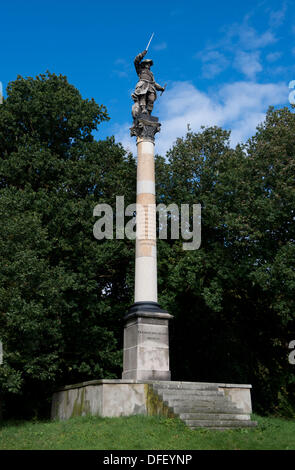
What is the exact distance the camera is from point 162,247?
1091 inches

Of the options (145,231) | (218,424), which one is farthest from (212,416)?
(145,231)

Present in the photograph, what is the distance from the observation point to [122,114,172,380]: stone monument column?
672 inches

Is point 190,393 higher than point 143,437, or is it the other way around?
point 190,393

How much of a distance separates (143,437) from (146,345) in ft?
17.4

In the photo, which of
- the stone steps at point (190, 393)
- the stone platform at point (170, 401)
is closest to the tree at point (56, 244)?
the stone platform at point (170, 401)

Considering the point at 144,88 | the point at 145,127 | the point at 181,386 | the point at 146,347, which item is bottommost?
the point at 181,386

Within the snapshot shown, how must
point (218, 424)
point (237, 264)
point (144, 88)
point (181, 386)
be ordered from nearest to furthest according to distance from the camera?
point (218, 424)
point (181, 386)
point (144, 88)
point (237, 264)

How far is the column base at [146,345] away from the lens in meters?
16.9

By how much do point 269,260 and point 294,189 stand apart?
13.1 ft

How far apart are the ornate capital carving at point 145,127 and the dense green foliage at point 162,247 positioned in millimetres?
6075

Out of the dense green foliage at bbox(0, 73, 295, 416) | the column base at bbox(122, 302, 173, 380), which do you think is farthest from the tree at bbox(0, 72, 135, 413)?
the column base at bbox(122, 302, 173, 380)

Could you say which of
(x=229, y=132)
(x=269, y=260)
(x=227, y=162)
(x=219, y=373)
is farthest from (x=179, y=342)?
(x=229, y=132)

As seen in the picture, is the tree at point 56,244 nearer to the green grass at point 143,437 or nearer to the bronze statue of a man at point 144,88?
the green grass at point 143,437

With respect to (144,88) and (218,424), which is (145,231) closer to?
(144,88)
